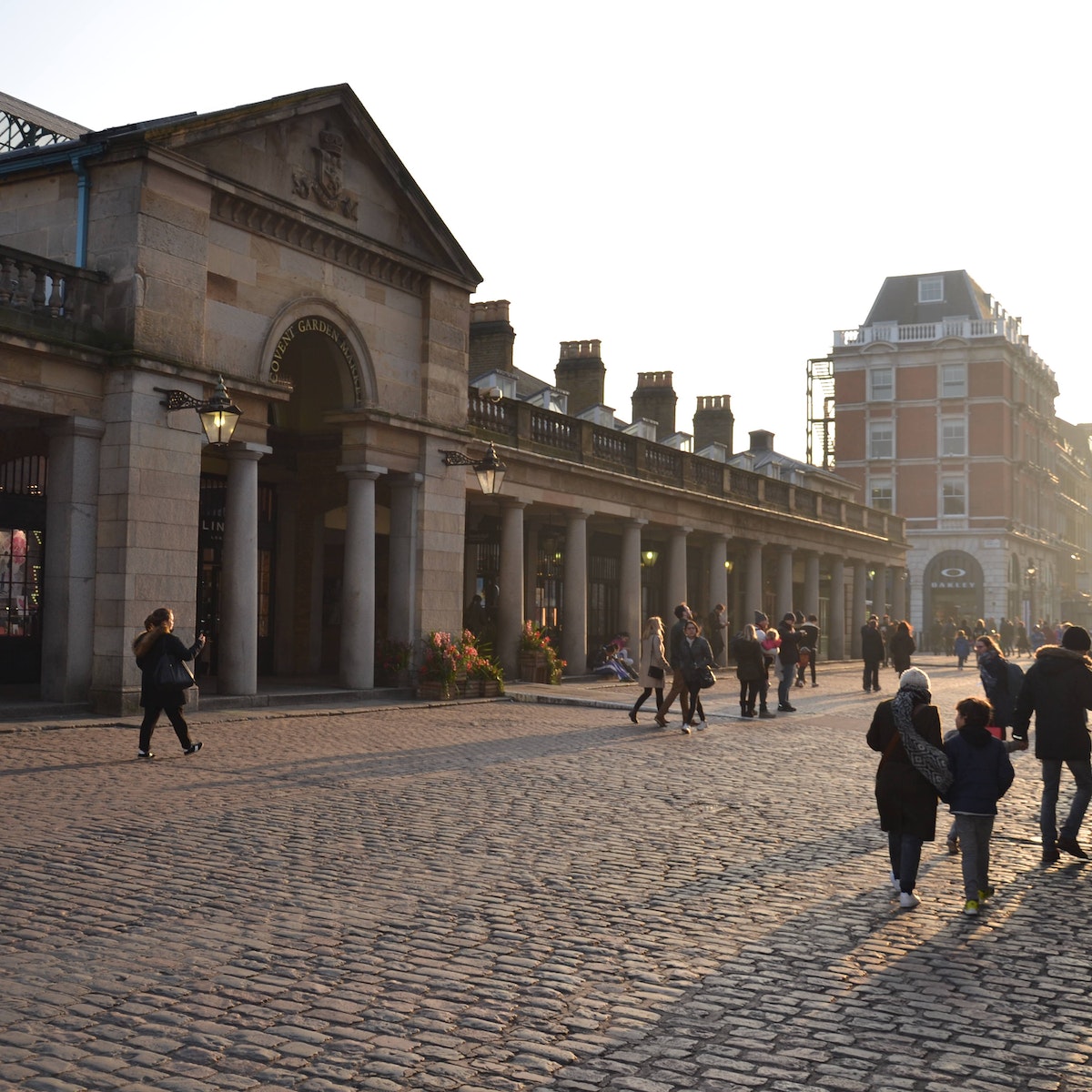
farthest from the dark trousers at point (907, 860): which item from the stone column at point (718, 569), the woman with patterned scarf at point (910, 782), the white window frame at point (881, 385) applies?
the white window frame at point (881, 385)

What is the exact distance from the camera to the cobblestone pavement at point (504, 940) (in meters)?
4.76

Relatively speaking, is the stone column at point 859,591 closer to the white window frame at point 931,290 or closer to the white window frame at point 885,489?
the white window frame at point 885,489

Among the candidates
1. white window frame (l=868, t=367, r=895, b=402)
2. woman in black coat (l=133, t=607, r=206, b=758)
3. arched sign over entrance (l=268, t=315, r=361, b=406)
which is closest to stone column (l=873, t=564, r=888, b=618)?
white window frame (l=868, t=367, r=895, b=402)

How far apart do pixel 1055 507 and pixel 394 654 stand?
73.3 m

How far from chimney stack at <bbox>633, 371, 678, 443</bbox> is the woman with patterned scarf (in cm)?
3704

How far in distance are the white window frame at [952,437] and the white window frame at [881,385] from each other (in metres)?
3.18

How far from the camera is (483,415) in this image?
25484mm

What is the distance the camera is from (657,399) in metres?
45.8

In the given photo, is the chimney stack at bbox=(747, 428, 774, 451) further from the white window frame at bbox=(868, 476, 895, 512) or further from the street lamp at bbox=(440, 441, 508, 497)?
the street lamp at bbox=(440, 441, 508, 497)

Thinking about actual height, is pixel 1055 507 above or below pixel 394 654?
above

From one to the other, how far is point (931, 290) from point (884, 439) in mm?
9145

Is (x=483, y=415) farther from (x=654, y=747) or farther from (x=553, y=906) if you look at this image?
(x=553, y=906)

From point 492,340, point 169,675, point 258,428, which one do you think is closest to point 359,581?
point 258,428

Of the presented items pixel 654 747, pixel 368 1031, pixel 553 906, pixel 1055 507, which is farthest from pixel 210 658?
pixel 1055 507
